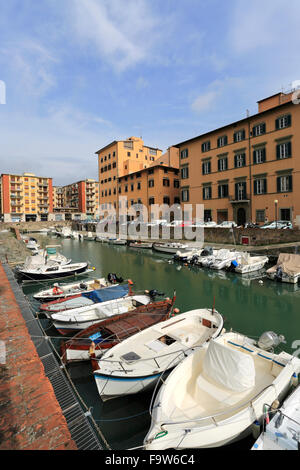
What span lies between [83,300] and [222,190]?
3088cm

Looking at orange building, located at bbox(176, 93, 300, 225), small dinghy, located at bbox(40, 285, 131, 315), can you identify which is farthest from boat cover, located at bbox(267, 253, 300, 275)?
small dinghy, located at bbox(40, 285, 131, 315)

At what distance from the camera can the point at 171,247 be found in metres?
32.6

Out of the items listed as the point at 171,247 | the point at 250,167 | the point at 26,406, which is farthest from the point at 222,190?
the point at 26,406

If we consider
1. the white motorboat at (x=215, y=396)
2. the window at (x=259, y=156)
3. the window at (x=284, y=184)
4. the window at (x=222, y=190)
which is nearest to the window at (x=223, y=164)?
the window at (x=222, y=190)

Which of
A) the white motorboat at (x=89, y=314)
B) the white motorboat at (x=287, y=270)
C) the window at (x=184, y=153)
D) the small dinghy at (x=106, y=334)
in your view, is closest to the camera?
the small dinghy at (x=106, y=334)

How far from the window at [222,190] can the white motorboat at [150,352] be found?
3014cm

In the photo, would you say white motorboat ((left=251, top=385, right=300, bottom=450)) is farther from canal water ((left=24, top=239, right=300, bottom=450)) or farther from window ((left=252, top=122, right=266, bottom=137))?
window ((left=252, top=122, right=266, bottom=137))

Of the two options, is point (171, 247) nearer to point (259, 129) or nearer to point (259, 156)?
point (259, 156)

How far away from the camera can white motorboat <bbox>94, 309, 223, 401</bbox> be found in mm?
6469

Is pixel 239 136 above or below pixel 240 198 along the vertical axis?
above

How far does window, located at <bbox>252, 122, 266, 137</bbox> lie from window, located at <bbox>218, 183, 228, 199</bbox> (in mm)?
7785

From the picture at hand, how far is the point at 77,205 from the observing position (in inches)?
4259

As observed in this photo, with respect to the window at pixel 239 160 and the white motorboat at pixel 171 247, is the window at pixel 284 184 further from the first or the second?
the white motorboat at pixel 171 247

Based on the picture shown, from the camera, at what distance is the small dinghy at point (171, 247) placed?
31.2 metres
